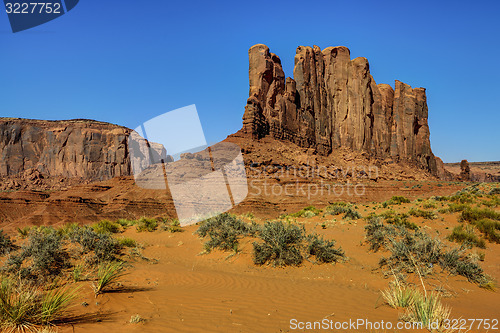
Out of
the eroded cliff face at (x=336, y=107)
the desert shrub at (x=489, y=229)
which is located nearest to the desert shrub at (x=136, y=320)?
the desert shrub at (x=489, y=229)

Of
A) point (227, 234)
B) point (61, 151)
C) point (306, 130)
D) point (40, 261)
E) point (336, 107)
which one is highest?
point (336, 107)

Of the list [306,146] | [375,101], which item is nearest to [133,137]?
[306,146]

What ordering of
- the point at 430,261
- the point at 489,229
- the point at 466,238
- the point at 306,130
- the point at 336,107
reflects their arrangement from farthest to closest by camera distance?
1. the point at 336,107
2. the point at 306,130
3. the point at 489,229
4. the point at 466,238
5. the point at 430,261

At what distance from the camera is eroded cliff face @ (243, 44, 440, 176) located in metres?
57.8

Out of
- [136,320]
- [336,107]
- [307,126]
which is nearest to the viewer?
[136,320]

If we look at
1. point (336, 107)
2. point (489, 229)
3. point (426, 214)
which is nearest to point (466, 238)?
point (489, 229)

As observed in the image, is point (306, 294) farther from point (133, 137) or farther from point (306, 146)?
point (133, 137)

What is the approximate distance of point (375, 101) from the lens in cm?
7519

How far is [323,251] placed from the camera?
9102 millimetres

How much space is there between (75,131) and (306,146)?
64541mm

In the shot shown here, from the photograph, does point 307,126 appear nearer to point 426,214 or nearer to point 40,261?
point 426,214

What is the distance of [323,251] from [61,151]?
8703 cm

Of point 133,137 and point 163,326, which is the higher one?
point 133,137

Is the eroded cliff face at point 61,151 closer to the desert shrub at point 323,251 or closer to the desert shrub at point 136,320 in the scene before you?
the desert shrub at point 323,251
